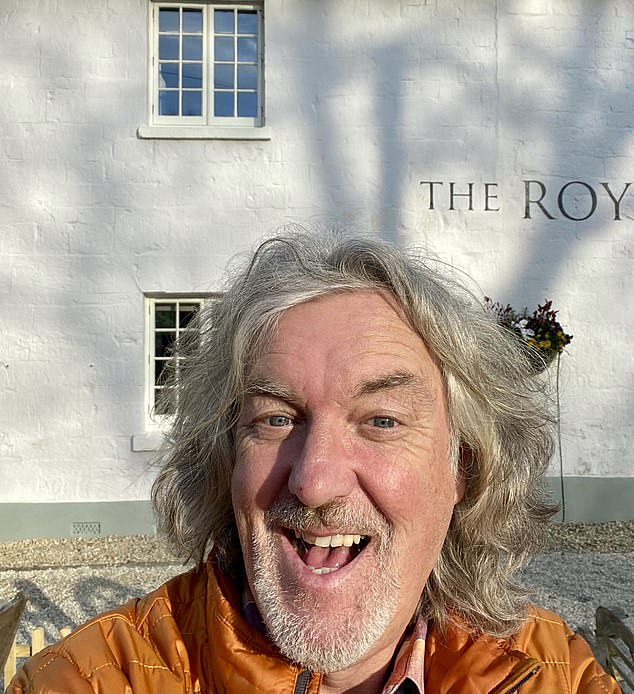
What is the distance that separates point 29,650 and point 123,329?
466 centimetres

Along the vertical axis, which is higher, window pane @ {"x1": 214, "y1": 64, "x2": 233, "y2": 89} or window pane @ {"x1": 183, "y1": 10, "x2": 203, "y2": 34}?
window pane @ {"x1": 183, "y1": 10, "x2": 203, "y2": 34}

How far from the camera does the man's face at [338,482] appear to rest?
5.12ft

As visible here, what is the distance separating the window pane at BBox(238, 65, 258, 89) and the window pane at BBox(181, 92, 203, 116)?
1.51 feet

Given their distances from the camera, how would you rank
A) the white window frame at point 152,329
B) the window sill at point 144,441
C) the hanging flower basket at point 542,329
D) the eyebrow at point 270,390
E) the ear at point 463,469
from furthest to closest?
the white window frame at point 152,329
the window sill at point 144,441
the hanging flower basket at point 542,329
the ear at point 463,469
the eyebrow at point 270,390

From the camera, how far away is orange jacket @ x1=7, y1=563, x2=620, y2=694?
5.06 ft

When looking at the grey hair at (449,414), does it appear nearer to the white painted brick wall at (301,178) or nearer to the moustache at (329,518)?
the moustache at (329,518)

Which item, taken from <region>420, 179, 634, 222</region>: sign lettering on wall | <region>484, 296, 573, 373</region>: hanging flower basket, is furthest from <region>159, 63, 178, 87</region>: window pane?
<region>484, 296, 573, 373</region>: hanging flower basket

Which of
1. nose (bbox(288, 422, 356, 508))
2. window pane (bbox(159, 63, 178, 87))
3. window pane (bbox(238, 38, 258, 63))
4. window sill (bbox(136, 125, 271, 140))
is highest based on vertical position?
window pane (bbox(238, 38, 258, 63))

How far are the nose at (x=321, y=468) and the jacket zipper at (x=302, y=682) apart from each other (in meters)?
0.37

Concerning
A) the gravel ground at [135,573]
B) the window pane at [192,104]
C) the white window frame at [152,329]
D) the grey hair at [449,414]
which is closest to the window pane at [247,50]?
the window pane at [192,104]

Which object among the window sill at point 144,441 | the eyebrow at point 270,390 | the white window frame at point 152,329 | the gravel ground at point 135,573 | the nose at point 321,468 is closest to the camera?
the nose at point 321,468

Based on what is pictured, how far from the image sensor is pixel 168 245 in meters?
7.79

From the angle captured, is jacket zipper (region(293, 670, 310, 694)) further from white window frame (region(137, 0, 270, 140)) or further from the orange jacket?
white window frame (region(137, 0, 270, 140))

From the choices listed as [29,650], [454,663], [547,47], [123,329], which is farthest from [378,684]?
[547,47]
